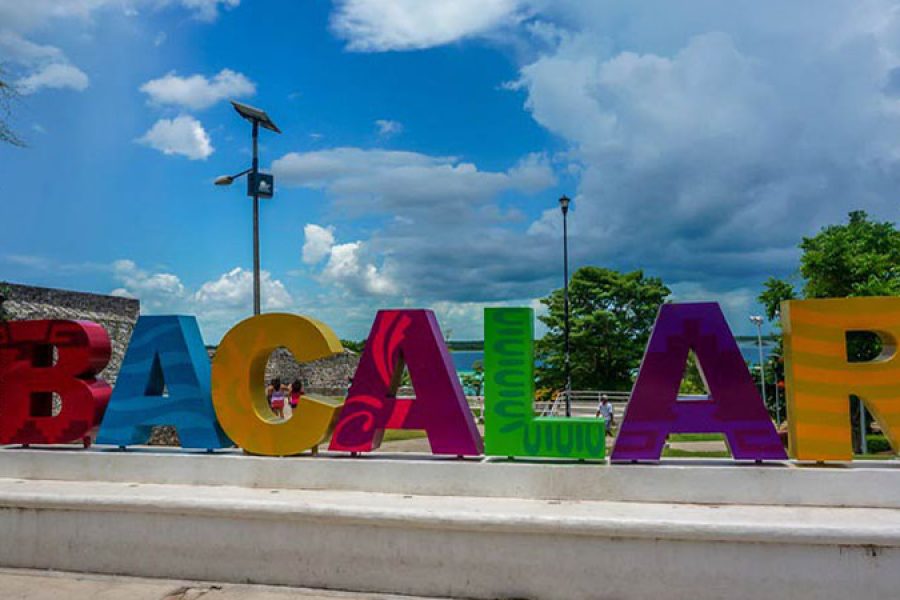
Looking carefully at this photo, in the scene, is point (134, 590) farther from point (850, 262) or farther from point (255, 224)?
point (850, 262)

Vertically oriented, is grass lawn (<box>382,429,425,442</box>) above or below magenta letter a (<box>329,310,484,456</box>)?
below

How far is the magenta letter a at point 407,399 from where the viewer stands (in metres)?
8.38

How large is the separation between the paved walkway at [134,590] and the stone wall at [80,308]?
15492mm

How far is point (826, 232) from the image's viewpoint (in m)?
24.8

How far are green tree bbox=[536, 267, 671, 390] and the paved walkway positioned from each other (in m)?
33.8

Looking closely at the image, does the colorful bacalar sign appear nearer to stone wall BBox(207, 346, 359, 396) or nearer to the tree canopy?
the tree canopy

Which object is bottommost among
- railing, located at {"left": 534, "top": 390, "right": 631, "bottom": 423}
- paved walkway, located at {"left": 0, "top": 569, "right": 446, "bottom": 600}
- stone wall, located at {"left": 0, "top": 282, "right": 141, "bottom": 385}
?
paved walkway, located at {"left": 0, "top": 569, "right": 446, "bottom": 600}

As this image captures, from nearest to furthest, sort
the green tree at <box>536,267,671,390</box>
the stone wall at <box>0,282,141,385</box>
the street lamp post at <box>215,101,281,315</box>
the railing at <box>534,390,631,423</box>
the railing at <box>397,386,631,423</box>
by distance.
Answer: the street lamp post at <box>215,101,281,315</box> < the stone wall at <box>0,282,141,385</box> < the railing at <box>397,386,631,423</box> < the railing at <box>534,390,631,423</box> < the green tree at <box>536,267,671,390</box>

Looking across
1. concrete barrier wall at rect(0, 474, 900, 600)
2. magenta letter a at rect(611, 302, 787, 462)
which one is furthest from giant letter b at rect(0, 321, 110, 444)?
magenta letter a at rect(611, 302, 787, 462)

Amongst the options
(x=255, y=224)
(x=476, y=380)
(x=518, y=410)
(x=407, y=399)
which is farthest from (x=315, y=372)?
(x=518, y=410)

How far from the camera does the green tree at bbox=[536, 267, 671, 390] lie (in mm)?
40688

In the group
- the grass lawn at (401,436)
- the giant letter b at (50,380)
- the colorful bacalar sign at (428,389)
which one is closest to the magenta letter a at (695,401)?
the colorful bacalar sign at (428,389)

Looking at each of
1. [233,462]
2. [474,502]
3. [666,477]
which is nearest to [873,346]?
[666,477]

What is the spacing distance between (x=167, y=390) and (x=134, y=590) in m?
2.61
